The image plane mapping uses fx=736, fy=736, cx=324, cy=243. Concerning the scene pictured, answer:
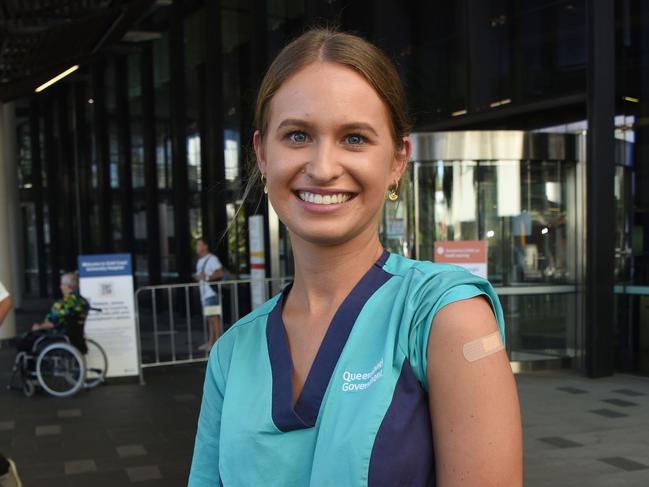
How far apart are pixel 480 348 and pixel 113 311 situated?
27.1ft

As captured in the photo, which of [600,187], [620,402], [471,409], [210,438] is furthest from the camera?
[600,187]

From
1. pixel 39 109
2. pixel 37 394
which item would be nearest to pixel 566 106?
pixel 37 394

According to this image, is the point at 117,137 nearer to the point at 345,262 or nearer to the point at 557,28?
the point at 557,28

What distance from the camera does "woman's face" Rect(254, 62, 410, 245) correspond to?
3.45 ft

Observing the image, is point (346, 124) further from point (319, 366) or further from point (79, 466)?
point (79, 466)

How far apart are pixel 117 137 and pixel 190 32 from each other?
4.98 m

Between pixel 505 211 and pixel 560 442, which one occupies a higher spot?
pixel 505 211

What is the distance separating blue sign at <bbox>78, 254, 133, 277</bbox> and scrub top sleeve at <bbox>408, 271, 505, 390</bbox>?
8.04 meters

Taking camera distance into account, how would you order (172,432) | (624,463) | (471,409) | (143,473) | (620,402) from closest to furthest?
(471,409) < (624,463) < (143,473) < (172,432) < (620,402)

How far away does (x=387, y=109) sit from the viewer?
1091 mm

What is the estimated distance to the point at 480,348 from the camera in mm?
893

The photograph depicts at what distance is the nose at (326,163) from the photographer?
1059 mm

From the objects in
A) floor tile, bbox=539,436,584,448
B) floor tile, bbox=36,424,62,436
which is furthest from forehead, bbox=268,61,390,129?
floor tile, bbox=36,424,62,436

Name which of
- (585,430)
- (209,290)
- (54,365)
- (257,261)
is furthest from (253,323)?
(257,261)
